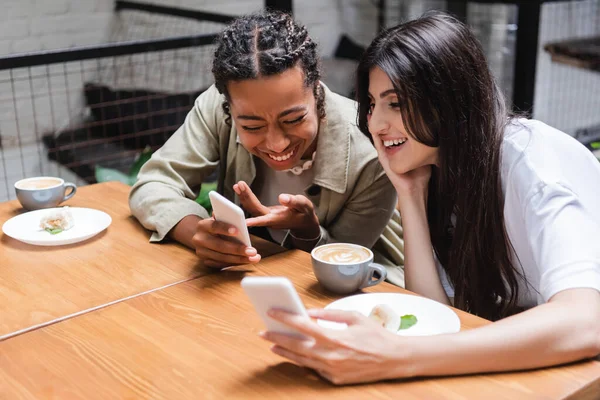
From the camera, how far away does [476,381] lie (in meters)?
1.01

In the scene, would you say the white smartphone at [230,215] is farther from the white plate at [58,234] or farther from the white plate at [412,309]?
the white plate at [58,234]

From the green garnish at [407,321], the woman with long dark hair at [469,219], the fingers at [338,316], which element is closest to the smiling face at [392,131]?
the woman with long dark hair at [469,219]

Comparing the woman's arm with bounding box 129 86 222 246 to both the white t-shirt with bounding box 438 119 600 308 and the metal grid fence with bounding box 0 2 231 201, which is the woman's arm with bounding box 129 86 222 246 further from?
the metal grid fence with bounding box 0 2 231 201

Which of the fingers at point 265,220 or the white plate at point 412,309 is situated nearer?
the white plate at point 412,309

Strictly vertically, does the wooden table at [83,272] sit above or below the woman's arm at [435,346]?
below

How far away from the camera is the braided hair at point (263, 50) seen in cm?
153

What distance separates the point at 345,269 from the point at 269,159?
Result: 1.62 ft

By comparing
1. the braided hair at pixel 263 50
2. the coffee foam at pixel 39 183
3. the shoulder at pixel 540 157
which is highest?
the braided hair at pixel 263 50

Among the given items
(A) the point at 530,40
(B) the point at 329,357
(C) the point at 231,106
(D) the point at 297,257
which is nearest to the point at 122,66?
(A) the point at 530,40

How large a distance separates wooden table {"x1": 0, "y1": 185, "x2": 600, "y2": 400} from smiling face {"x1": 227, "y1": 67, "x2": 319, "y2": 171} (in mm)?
378

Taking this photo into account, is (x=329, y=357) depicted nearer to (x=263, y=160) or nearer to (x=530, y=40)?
(x=263, y=160)

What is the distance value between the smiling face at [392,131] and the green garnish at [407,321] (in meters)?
0.38

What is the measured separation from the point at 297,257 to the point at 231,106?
0.38m

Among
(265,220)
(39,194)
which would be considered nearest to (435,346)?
(265,220)
